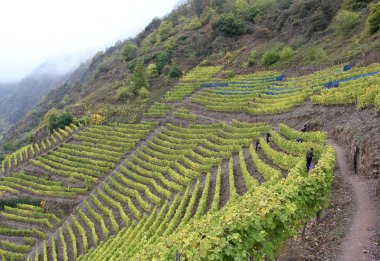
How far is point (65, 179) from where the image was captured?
42938 mm

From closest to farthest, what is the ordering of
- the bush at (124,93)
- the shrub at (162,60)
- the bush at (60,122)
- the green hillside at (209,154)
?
the green hillside at (209,154) → the bush at (60,122) → the bush at (124,93) → the shrub at (162,60)

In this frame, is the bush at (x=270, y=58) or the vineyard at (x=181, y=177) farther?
the bush at (x=270, y=58)

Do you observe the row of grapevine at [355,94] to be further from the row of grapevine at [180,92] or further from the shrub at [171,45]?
the shrub at [171,45]

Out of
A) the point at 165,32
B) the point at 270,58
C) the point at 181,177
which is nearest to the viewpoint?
the point at 181,177

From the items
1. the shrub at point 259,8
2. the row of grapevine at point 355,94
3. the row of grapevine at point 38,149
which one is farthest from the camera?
the shrub at point 259,8

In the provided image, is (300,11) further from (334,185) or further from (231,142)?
(334,185)

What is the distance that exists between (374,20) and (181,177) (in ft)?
119

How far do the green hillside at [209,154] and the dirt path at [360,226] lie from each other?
3.72 feet

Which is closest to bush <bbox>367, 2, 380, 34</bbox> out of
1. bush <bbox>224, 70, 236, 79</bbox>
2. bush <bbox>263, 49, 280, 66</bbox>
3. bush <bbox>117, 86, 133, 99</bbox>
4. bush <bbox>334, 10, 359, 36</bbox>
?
bush <bbox>334, 10, 359, 36</bbox>

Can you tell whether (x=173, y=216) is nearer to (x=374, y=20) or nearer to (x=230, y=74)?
(x=230, y=74)

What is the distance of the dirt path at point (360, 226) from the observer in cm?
1201

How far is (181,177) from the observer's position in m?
32.5

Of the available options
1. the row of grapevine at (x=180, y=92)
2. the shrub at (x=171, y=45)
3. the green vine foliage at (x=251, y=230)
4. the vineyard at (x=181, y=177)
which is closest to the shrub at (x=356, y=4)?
the vineyard at (x=181, y=177)

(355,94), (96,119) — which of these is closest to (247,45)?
(96,119)
